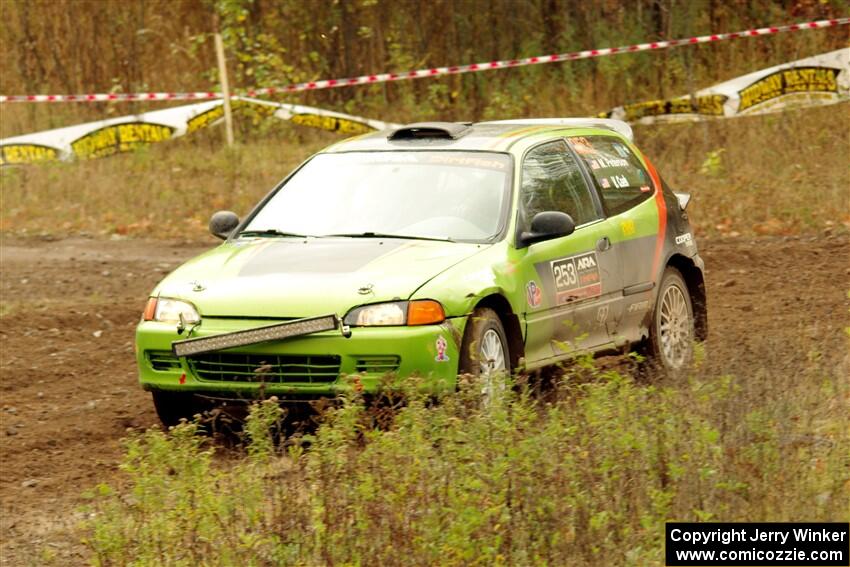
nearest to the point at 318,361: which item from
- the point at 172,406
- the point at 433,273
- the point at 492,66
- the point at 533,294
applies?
the point at 433,273

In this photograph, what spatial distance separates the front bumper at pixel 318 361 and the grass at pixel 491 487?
39.1 inches

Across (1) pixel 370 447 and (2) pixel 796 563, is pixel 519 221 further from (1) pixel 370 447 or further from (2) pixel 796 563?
→ (2) pixel 796 563

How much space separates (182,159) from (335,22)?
4.74 metres

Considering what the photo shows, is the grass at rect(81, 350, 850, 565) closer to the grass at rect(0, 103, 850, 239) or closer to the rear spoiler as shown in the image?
the rear spoiler

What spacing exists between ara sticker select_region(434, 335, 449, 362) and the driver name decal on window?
1.17 metres

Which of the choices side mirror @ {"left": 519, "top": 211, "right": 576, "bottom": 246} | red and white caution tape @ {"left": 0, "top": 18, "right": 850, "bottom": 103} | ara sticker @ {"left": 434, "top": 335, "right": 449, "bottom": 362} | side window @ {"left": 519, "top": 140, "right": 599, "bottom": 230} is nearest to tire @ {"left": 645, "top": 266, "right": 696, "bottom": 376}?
side window @ {"left": 519, "top": 140, "right": 599, "bottom": 230}

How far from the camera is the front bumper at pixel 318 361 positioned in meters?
7.12

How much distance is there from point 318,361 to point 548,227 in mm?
1591

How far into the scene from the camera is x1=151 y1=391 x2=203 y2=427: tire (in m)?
→ 7.74

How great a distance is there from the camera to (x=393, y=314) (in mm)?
7211

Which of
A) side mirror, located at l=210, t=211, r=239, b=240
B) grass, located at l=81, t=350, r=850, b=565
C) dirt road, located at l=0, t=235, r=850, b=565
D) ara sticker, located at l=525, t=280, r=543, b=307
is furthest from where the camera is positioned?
side mirror, located at l=210, t=211, r=239, b=240

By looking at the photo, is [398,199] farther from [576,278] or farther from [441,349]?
[441,349]

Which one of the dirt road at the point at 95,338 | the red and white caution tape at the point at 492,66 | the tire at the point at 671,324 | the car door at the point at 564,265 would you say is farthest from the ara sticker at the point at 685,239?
the red and white caution tape at the point at 492,66

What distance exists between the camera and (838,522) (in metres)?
5.16
